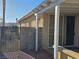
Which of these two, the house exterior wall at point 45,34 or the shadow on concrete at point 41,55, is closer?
the shadow on concrete at point 41,55

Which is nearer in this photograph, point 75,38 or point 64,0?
point 64,0

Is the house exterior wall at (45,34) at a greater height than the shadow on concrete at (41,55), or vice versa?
the house exterior wall at (45,34)

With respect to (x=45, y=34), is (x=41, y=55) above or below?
below

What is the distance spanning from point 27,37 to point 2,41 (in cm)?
204

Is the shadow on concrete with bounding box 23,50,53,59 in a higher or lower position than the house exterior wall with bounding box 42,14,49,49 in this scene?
lower

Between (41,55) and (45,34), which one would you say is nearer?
(41,55)

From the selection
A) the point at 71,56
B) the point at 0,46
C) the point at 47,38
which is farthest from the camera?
the point at 0,46

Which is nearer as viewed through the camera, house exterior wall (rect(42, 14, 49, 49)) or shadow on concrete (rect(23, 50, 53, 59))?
shadow on concrete (rect(23, 50, 53, 59))

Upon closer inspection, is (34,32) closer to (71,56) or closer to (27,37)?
(27,37)

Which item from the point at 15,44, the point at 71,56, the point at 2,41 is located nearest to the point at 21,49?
the point at 15,44

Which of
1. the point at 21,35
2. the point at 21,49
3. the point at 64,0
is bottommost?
the point at 21,49

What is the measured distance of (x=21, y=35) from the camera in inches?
607

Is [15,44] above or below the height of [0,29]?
below

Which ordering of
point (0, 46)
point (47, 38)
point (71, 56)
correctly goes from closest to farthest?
point (71, 56), point (47, 38), point (0, 46)
